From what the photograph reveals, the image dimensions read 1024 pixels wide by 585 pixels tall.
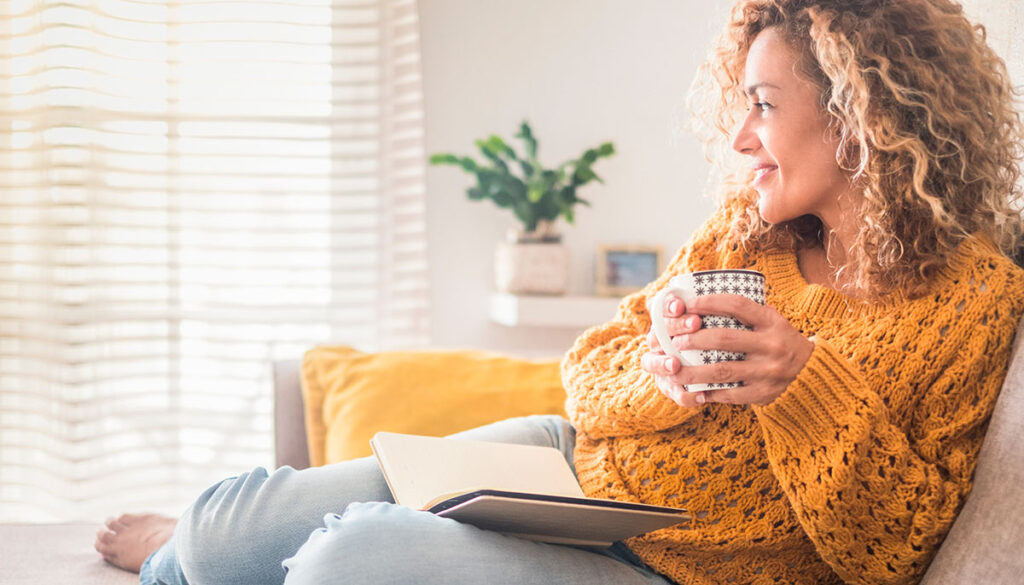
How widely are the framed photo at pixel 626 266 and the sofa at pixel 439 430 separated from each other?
3.87ft

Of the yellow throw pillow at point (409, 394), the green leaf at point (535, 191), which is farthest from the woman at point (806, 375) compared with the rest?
the green leaf at point (535, 191)

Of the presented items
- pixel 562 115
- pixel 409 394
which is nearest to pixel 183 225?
pixel 562 115

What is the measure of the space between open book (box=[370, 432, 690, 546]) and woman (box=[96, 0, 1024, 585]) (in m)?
0.02

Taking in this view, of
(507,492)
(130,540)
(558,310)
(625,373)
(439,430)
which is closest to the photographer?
(507,492)

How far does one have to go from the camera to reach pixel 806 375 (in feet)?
2.90

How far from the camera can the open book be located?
0.85 m

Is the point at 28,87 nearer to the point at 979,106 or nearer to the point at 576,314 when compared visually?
the point at 576,314

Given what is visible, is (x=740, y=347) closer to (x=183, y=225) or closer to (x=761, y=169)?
(x=761, y=169)

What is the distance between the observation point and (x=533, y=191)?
2506mm

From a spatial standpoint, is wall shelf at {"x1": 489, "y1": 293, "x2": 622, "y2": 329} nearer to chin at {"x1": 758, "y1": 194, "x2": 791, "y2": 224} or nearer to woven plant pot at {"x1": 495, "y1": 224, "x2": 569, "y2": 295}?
woven plant pot at {"x1": 495, "y1": 224, "x2": 569, "y2": 295}

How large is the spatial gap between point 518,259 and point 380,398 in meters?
1.12

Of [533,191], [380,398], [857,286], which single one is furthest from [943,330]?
[533,191]

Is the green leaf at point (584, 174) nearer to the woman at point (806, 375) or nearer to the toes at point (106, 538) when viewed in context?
the woman at point (806, 375)

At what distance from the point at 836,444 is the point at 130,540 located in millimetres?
996
